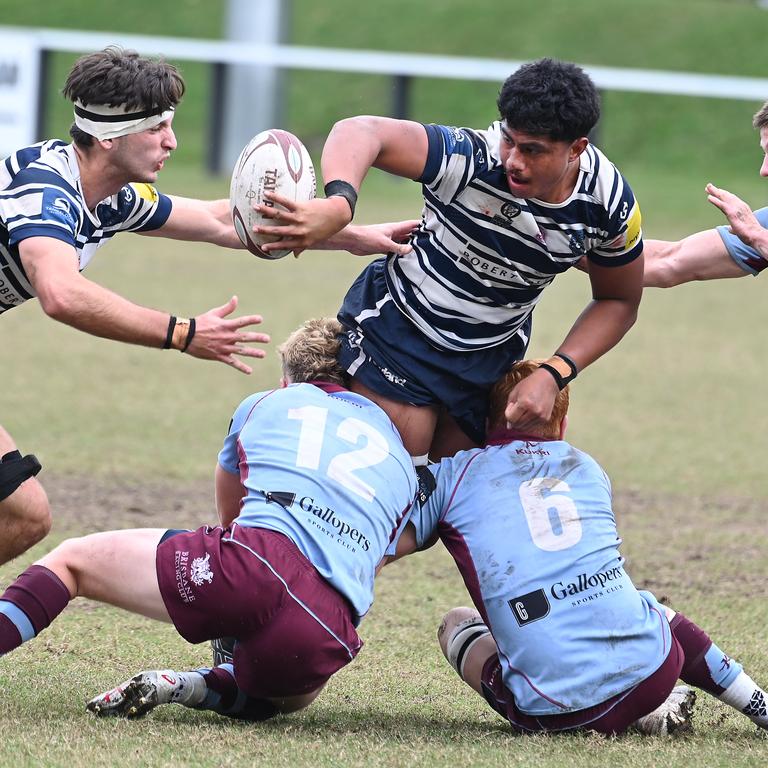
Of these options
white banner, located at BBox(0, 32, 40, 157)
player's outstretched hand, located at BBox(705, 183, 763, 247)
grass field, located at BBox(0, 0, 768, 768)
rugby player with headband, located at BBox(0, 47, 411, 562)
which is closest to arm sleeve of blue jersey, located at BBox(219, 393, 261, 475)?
rugby player with headband, located at BBox(0, 47, 411, 562)

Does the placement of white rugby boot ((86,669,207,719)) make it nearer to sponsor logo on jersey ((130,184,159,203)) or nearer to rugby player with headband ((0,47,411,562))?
rugby player with headband ((0,47,411,562))

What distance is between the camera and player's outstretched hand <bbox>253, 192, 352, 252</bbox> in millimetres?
3842

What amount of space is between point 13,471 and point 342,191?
1.34m

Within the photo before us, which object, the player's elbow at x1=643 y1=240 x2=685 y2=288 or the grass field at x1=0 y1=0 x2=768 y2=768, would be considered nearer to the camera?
the grass field at x1=0 y1=0 x2=768 y2=768

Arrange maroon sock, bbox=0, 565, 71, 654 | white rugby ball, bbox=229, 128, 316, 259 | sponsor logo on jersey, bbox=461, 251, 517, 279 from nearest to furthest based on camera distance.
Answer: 1. maroon sock, bbox=0, 565, 71, 654
2. white rugby ball, bbox=229, 128, 316, 259
3. sponsor logo on jersey, bbox=461, 251, 517, 279

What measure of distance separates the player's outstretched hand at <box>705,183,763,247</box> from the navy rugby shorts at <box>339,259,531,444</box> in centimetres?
85

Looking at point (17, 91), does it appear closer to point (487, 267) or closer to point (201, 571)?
point (487, 267)

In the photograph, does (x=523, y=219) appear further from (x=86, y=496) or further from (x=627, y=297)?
(x=86, y=496)

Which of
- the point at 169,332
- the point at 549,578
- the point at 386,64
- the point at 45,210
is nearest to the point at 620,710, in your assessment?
the point at 549,578

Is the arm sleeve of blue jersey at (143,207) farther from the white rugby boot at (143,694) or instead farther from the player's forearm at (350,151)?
the white rugby boot at (143,694)

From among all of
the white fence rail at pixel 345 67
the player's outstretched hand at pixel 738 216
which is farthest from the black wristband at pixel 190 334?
the white fence rail at pixel 345 67

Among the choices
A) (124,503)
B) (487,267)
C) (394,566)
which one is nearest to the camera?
(487,267)

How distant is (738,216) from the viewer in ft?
15.3

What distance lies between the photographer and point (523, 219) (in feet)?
13.8
